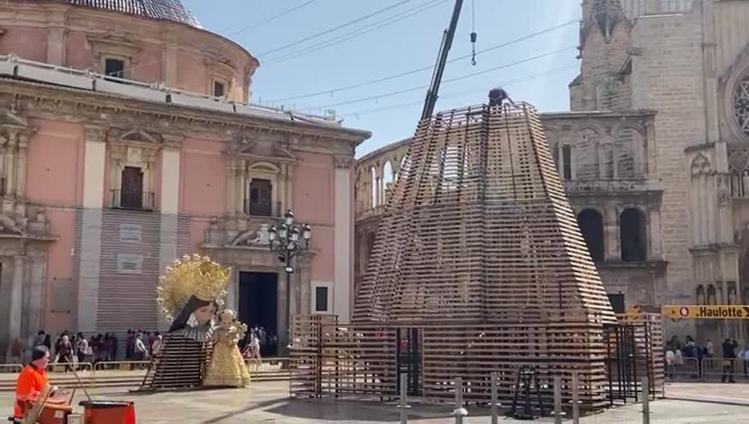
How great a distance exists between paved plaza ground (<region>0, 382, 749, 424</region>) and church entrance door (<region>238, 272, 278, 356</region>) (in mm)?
13670

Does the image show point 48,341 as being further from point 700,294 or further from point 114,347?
point 700,294

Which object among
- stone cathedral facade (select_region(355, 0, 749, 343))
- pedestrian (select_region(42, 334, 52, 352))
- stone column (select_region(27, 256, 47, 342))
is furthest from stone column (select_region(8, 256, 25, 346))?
stone cathedral facade (select_region(355, 0, 749, 343))

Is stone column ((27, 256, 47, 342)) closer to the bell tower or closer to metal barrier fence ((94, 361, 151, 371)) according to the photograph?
metal barrier fence ((94, 361, 151, 371))

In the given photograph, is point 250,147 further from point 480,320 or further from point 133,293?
point 480,320

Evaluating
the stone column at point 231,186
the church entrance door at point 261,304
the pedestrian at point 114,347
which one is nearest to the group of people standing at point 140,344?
the pedestrian at point 114,347

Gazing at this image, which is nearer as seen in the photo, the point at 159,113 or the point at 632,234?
the point at 159,113

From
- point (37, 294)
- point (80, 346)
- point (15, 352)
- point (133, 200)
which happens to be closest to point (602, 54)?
point (133, 200)

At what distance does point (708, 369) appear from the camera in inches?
1191

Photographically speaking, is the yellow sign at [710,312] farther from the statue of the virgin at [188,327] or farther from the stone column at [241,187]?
the statue of the virgin at [188,327]

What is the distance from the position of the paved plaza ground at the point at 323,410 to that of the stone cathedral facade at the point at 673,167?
17.2m

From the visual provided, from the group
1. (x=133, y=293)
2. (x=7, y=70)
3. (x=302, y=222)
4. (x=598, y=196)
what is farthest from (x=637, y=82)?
(x=7, y=70)

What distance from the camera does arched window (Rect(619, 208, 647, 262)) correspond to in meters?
38.4

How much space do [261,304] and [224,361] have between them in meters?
13.7

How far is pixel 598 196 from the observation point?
3812cm
